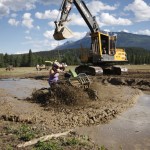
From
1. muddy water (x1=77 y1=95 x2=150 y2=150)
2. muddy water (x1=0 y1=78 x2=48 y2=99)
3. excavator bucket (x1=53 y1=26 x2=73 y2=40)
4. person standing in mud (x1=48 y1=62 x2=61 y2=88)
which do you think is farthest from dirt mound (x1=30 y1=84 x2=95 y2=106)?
excavator bucket (x1=53 y1=26 x2=73 y2=40)

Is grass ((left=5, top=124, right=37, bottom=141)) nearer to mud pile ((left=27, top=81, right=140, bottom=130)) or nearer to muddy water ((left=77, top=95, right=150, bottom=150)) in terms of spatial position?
mud pile ((left=27, top=81, right=140, bottom=130))

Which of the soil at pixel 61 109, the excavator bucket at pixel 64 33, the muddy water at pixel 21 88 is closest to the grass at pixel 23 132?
the soil at pixel 61 109

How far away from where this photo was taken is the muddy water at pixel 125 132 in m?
8.71

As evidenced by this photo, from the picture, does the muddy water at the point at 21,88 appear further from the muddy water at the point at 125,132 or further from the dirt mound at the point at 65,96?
the muddy water at the point at 125,132

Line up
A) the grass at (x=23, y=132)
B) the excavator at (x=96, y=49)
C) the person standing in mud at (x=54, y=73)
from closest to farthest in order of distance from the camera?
the grass at (x=23, y=132) < the person standing in mud at (x=54, y=73) < the excavator at (x=96, y=49)

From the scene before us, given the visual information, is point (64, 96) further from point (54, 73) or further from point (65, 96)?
point (54, 73)

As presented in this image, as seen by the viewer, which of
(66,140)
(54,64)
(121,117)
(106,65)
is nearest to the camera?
(66,140)

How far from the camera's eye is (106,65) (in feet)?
104

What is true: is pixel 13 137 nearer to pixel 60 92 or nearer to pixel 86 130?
pixel 86 130

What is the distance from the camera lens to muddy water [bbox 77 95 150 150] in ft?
28.6

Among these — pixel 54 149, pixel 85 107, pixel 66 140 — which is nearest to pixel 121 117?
pixel 85 107

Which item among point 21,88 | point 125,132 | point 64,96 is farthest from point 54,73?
point 21,88

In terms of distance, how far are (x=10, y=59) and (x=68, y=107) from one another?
4129 inches

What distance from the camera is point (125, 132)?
32.6ft
